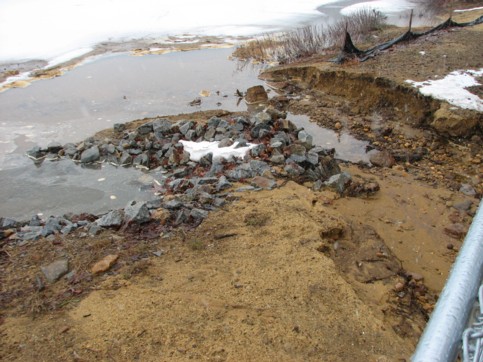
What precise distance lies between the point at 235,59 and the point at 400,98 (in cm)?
612

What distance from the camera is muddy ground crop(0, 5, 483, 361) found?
101 inches

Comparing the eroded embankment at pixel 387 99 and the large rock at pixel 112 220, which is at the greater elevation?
the large rock at pixel 112 220

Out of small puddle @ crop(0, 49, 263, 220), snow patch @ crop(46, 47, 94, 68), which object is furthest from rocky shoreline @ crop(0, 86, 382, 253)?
snow patch @ crop(46, 47, 94, 68)

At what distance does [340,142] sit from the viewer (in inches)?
271

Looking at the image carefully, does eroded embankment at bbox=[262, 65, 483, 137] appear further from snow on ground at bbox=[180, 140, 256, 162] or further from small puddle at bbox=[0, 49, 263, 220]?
snow on ground at bbox=[180, 140, 256, 162]

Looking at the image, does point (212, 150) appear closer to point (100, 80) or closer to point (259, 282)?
point (259, 282)

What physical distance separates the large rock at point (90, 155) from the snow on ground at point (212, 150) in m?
1.40

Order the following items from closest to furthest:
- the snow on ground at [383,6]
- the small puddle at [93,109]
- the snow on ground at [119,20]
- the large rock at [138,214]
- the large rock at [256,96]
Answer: the large rock at [138,214] < the small puddle at [93,109] < the large rock at [256,96] < the snow on ground at [119,20] < the snow on ground at [383,6]

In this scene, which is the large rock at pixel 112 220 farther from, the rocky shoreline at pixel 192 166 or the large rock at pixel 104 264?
the large rock at pixel 104 264

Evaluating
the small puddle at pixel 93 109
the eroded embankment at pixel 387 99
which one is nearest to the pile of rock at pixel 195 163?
the small puddle at pixel 93 109

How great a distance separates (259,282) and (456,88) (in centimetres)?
602

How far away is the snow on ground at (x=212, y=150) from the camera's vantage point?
19.1 ft

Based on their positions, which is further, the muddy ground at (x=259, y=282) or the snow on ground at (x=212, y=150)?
the snow on ground at (x=212, y=150)

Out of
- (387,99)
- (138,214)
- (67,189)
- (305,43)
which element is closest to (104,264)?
(138,214)
